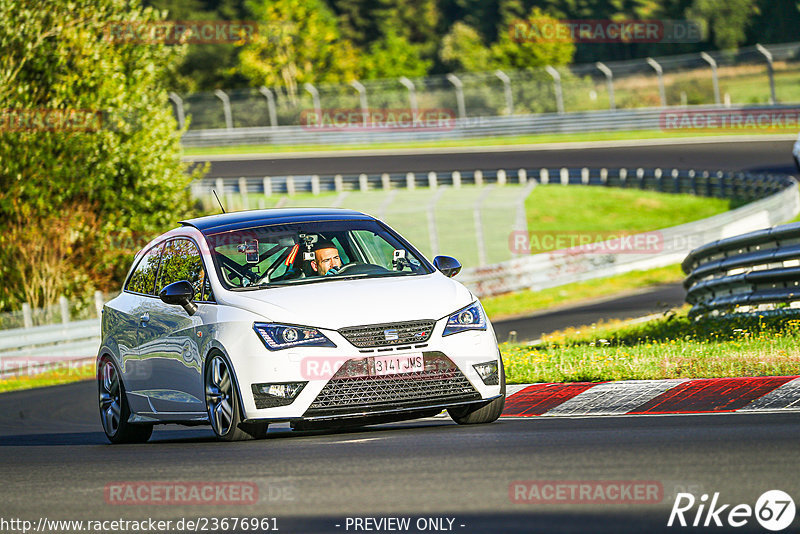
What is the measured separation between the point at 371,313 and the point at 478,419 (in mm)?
1221

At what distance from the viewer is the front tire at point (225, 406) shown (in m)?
8.71

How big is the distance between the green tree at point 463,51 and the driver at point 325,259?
3162 inches

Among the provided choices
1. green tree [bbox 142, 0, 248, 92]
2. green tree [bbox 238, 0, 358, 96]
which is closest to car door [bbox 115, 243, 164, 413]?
green tree [bbox 238, 0, 358, 96]

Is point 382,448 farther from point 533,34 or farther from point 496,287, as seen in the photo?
point 533,34

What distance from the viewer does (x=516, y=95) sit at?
58094mm

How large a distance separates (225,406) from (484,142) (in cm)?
5254

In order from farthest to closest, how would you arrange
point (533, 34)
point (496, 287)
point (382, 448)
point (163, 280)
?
point (533, 34)
point (496, 287)
point (163, 280)
point (382, 448)

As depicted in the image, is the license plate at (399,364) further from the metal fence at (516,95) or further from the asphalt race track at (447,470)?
the metal fence at (516,95)

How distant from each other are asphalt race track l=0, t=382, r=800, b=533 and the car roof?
161 cm

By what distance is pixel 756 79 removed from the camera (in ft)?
174

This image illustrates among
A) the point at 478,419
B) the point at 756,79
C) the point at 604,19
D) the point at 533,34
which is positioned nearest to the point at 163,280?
the point at 478,419

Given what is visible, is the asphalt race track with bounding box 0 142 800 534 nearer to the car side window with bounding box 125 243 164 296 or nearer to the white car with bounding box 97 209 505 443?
the white car with bounding box 97 209 505 443

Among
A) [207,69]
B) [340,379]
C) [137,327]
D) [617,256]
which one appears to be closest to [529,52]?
[207,69]

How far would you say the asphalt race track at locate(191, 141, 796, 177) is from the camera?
155 feet
